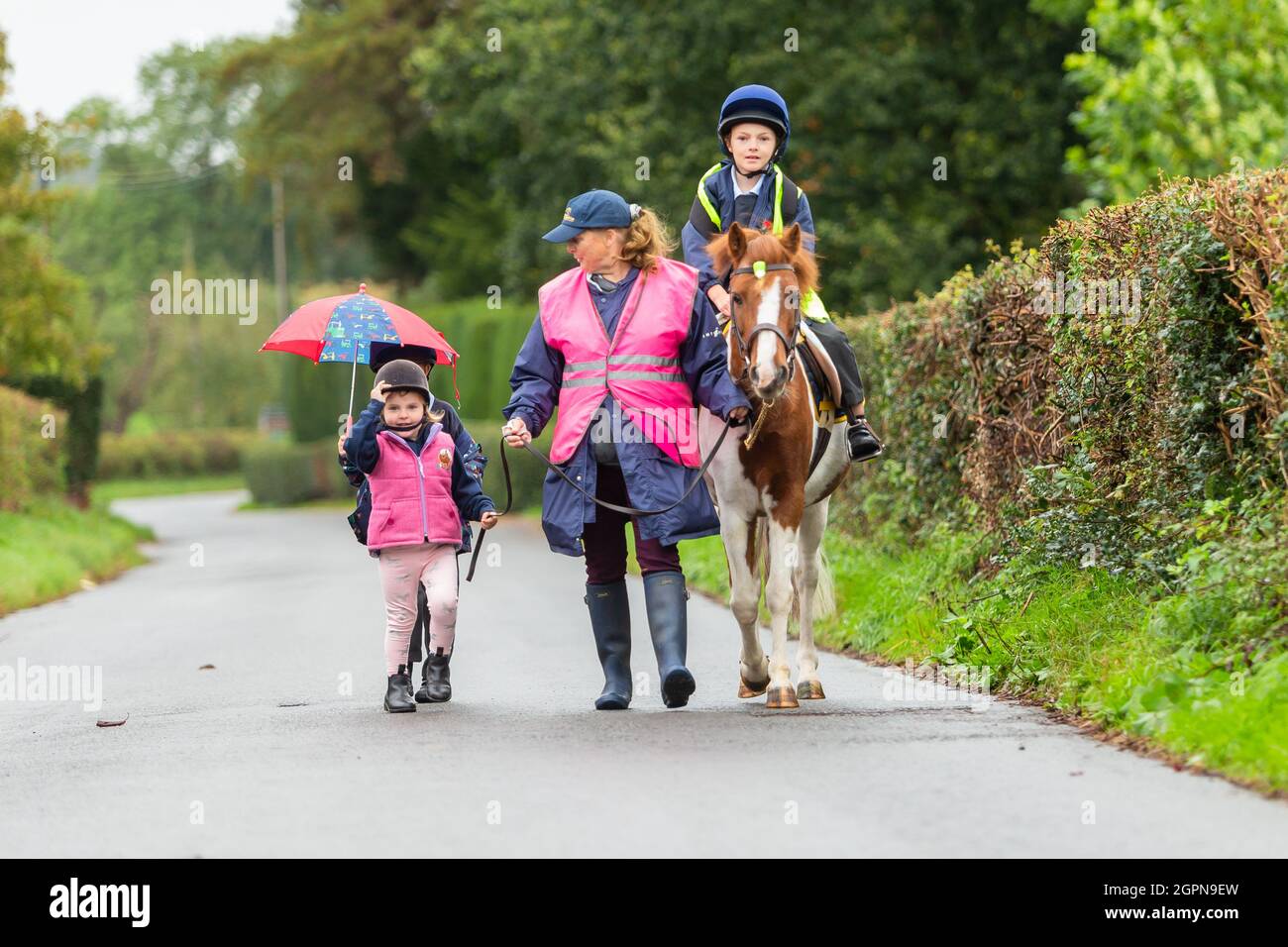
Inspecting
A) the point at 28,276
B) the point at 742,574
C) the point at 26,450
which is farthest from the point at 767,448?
the point at 28,276

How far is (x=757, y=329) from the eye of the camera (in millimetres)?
8219

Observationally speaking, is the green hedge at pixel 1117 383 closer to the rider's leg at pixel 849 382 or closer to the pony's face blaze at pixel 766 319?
the rider's leg at pixel 849 382

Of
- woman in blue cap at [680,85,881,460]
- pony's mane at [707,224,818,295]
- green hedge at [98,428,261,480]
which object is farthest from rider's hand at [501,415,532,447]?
green hedge at [98,428,261,480]

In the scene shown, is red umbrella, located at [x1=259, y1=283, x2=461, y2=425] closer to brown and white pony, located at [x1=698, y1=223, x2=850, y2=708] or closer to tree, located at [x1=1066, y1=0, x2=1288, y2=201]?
brown and white pony, located at [x1=698, y1=223, x2=850, y2=708]

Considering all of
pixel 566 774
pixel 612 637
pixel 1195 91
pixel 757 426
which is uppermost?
pixel 1195 91

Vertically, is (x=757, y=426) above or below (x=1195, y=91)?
below

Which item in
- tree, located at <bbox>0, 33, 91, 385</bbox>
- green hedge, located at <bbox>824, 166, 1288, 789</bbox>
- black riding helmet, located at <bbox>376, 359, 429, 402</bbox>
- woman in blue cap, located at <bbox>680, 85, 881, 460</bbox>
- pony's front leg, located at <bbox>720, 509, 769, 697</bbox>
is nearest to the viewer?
green hedge, located at <bbox>824, 166, 1288, 789</bbox>

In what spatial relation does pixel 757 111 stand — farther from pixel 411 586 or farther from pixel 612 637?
pixel 411 586

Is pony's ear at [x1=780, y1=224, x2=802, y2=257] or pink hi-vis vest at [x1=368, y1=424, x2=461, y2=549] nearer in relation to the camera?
pony's ear at [x1=780, y1=224, x2=802, y2=257]

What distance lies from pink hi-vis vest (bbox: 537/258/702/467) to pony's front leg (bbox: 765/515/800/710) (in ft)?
1.84

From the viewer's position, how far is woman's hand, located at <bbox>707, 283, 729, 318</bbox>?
28.5 ft

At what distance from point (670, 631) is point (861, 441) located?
1.73 meters

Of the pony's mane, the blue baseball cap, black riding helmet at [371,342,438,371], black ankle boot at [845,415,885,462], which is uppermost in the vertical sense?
the blue baseball cap
